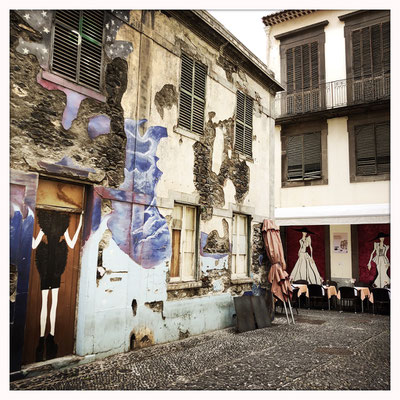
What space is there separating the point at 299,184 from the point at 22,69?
11.6m

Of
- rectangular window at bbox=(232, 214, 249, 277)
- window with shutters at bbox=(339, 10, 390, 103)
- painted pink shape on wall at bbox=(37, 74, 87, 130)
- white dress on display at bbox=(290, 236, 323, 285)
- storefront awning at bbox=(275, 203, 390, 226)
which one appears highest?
window with shutters at bbox=(339, 10, 390, 103)

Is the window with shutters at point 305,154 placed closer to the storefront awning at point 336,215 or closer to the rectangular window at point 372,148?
the rectangular window at point 372,148

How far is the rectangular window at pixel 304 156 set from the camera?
14469mm

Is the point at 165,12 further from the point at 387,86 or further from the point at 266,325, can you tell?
the point at 387,86

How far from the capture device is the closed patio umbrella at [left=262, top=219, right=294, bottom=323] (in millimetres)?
9547

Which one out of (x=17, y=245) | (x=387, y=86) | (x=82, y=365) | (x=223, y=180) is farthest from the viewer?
(x=387, y=86)

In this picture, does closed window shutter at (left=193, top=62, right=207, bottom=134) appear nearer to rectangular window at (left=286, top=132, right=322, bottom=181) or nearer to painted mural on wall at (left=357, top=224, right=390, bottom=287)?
rectangular window at (left=286, top=132, right=322, bottom=181)

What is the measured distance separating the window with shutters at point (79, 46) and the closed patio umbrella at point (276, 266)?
594cm

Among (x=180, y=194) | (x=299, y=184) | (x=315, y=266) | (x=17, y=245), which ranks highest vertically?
(x=299, y=184)

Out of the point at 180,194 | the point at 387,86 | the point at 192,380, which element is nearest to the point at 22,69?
the point at 180,194

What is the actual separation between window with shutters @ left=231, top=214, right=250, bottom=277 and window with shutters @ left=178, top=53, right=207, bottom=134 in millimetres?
2578

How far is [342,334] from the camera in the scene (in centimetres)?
816

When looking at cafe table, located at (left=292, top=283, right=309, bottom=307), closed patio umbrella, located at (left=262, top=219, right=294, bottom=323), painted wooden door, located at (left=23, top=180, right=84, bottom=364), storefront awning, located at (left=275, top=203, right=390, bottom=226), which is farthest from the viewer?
cafe table, located at (left=292, top=283, right=309, bottom=307)

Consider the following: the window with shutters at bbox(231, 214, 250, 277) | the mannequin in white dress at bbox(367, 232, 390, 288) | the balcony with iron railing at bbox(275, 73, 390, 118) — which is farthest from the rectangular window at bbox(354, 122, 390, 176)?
the window with shutters at bbox(231, 214, 250, 277)
